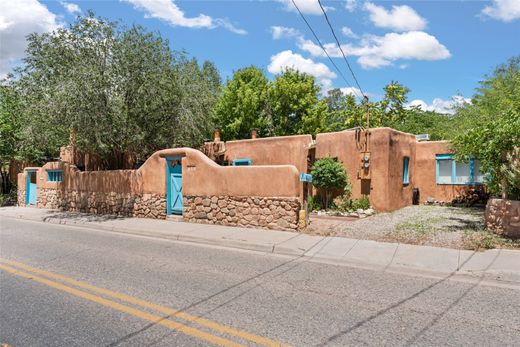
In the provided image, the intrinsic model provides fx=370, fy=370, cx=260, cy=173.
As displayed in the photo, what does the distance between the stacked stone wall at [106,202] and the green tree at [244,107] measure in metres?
14.5

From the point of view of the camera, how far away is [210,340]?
13.0 feet

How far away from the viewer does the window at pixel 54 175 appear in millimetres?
18344

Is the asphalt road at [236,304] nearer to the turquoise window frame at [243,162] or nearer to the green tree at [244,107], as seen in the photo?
the turquoise window frame at [243,162]

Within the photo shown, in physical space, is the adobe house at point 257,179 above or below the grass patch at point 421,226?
above

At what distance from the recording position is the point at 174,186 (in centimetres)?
1318

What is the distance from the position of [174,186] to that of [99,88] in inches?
173

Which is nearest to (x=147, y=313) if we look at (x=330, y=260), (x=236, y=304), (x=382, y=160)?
(x=236, y=304)

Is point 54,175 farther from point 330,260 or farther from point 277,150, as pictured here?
point 330,260

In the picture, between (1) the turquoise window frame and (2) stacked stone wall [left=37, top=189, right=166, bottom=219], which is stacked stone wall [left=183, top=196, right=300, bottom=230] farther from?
(1) the turquoise window frame

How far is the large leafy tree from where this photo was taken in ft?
42.5

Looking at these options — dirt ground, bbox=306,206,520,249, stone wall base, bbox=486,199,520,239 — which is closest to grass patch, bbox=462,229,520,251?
dirt ground, bbox=306,206,520,249

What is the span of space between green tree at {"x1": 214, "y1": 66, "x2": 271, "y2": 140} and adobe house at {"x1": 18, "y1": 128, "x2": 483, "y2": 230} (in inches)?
495

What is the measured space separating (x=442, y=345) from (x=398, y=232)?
628cm

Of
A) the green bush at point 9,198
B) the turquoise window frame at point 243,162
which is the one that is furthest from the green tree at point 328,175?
the green bush at point 9,198
